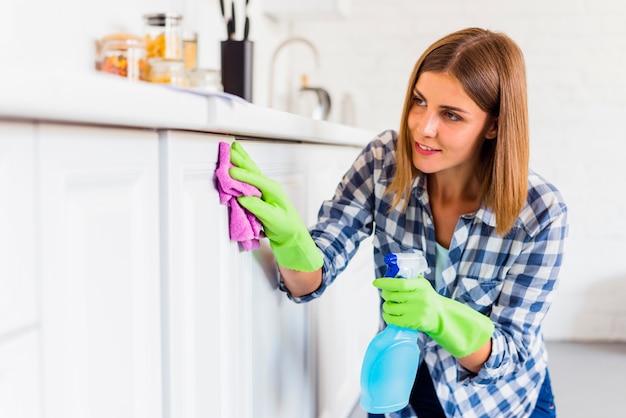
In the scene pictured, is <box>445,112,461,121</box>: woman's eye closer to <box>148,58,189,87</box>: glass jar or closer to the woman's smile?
the woman's smile

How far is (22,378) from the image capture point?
56 cm

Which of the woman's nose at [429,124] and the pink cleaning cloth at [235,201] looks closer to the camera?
the pink cleaning cloth at [235,201]

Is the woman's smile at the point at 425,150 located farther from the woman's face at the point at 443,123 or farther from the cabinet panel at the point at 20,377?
the cabinet panel at the point at 20,377

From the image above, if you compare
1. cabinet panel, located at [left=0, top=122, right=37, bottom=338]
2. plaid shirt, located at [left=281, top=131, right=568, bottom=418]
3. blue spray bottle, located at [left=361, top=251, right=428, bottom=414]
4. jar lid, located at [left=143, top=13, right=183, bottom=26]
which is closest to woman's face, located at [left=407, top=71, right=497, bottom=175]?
plaid shirt, located at [left=281, top=131, right=568, bottom=418]

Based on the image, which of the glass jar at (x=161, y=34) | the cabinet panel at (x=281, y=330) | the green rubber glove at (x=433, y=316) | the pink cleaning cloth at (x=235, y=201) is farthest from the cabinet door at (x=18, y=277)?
the glass jar at (x=161, y=34)

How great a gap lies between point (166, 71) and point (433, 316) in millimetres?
777

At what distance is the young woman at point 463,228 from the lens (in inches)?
45.4

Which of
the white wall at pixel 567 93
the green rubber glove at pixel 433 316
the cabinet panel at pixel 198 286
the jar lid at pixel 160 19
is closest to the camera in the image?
the cabinet panel at pixel 198 286

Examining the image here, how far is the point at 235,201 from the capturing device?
0.95 m

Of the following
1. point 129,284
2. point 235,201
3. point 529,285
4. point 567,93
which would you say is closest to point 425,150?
point 529,285

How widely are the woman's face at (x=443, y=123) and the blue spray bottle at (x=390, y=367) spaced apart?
0.71ft

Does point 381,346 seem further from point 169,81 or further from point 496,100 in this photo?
point 169,81

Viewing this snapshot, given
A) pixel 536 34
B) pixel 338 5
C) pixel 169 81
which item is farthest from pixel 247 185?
pixel 536 34

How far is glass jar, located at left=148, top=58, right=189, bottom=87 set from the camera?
146cm
